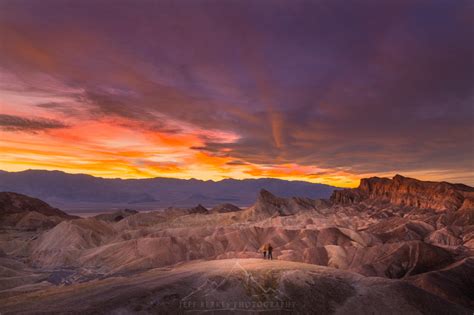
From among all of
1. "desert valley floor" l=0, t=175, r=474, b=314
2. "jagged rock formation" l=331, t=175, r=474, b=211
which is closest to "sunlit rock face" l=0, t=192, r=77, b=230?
"desert valley floor" l=0, t=175, r=474, b=314

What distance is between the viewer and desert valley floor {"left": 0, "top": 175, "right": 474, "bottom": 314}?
2956cm

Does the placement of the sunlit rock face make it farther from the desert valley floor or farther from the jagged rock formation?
the jagged rock formation

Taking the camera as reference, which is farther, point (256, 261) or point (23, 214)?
point (23, 214)

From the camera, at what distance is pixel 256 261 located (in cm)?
3916

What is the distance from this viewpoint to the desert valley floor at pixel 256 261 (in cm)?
2956

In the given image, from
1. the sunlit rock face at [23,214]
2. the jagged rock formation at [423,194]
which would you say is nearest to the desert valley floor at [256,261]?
the jagged rock formation at [423,194]

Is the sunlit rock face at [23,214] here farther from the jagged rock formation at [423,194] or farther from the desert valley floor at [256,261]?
the jagged rock formation at [423,194]

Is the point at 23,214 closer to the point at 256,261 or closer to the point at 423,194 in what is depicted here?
the point at 256,261

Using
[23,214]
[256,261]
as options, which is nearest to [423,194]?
[256,261]

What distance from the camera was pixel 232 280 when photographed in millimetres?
32094

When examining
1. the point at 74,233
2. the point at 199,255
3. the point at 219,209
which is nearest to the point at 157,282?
the point at 199,255

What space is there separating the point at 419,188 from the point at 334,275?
490 feet

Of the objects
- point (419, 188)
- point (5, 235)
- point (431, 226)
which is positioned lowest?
point (5, 235)

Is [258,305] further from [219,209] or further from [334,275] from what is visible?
[219,209]
